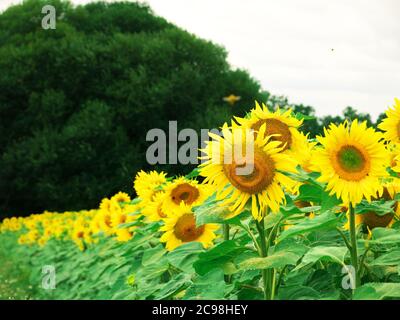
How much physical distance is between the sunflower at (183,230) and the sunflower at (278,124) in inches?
31.6

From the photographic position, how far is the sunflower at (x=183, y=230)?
3.12 m

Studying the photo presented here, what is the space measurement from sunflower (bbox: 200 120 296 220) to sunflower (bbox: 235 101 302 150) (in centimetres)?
19

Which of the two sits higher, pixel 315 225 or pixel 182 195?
pixel 182 195

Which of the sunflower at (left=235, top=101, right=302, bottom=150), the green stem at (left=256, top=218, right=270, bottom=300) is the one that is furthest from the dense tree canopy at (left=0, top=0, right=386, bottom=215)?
the green stem at (left=256, top=218, right=270, bottom=300)

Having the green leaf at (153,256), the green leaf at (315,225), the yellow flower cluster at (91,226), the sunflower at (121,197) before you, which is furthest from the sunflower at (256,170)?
the sunflower at (121,197)

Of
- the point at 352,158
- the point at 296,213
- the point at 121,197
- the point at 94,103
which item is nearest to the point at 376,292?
the point at 296,213

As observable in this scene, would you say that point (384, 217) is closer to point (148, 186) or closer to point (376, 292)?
point (376, 292)

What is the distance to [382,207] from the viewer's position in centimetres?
242

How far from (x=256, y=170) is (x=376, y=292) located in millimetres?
587

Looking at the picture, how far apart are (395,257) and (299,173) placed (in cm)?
46

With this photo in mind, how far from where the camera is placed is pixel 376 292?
6.44ft
